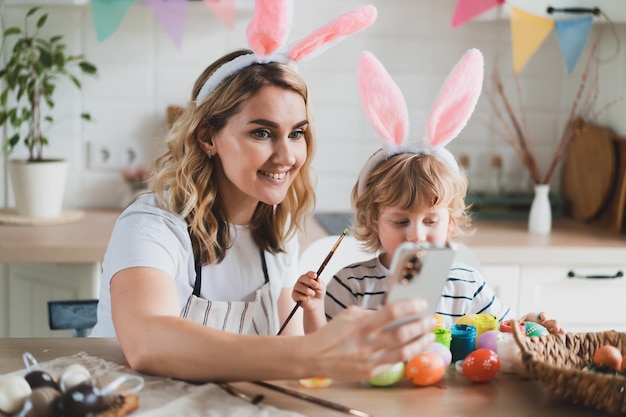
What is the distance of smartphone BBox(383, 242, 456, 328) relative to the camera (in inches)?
48.1

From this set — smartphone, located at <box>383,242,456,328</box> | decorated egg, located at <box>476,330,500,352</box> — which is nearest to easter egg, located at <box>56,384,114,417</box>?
smartphone, located at <box>383,242,456,328</box>

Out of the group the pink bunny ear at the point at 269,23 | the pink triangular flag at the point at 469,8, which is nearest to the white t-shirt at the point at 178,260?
the pink bunny ear at the point at 269,23

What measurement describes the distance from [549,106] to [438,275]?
7.43ft

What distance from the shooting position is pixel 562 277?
9.14 feet

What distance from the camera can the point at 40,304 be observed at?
3000 mm

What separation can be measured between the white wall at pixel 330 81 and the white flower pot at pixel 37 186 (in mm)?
271

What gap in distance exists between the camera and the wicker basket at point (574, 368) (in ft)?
4.15

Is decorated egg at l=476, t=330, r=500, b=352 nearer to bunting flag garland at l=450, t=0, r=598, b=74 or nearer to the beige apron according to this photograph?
the beige apron

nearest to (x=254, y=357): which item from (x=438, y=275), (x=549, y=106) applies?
(x=438, y=275)

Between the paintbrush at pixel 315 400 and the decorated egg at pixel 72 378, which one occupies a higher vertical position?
the decorated egg at pixel 72 378

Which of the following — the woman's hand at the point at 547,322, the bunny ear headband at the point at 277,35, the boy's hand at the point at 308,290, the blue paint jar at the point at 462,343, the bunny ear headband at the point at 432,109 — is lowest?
the blue paint jar at the point at 462,343

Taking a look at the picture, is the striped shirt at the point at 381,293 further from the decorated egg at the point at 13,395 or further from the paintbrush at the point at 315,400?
the decorated egg at the point at 13,395

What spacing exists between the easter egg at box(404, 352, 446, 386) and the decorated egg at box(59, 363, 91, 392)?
51 centimetres

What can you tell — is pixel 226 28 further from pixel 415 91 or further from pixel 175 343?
pixel 175 343
